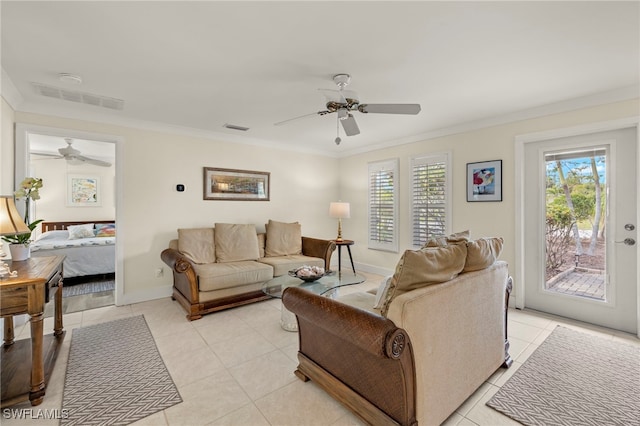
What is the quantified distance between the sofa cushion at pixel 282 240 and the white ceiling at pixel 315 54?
6.21 ft

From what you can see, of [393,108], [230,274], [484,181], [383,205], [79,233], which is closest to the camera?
[393,108]

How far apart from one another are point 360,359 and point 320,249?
2.93 metres

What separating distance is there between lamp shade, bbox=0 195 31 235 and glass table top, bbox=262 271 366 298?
1.87 m

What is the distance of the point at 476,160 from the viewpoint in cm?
397

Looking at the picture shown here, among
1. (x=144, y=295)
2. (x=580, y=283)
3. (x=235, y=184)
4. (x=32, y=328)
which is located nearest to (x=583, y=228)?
(x=580, y=283)

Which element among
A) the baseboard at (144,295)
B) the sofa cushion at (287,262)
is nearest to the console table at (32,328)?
the baseboard at (144,295)

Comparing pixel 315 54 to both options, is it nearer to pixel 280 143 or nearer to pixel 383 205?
pixel 280 143

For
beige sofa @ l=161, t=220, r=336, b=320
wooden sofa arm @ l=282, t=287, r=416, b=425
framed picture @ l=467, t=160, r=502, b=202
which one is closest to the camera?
wooden sofa arm @ l=282, t=287, r=416, b=425

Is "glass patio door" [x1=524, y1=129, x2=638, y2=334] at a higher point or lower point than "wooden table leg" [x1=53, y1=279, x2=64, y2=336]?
higher

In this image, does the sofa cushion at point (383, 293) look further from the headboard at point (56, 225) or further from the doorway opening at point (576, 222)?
the headboard at point (56, 225)

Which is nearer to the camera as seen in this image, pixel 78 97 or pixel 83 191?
pixel 78 97

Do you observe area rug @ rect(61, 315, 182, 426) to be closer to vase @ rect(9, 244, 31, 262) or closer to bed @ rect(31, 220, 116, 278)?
vase @ rect(9, 244, 31, 262)

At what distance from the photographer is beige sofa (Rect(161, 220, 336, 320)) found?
338 cm

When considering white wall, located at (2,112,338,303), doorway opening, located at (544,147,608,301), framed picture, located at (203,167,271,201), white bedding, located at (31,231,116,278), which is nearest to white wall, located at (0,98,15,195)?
white wall, located at (2,112,338,303)
